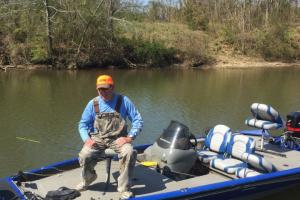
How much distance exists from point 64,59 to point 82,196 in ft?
79.7

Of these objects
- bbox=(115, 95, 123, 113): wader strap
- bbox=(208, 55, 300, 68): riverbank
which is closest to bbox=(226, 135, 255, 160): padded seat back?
bbox=(115, 95, 123, 113): wader strap

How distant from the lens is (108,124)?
6.25 m

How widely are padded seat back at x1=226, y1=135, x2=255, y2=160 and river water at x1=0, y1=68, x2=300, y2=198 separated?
3.90 meters

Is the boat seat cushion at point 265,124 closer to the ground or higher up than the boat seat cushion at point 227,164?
higher up

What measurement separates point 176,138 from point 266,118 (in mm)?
2606

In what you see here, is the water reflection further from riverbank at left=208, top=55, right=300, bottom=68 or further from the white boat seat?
riverbank at left=208, top=55, right=300, bottom=68

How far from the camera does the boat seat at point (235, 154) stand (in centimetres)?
727

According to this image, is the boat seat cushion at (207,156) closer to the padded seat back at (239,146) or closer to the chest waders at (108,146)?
the padded seat back at (239,146)

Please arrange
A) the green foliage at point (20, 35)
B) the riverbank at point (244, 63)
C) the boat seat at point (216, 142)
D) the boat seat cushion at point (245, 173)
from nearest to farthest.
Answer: the boat seat cushion at point (245, 173), the boat seat at point (216, 142), the green foliage at point (20, 35), the riverbank at point (244, 63)

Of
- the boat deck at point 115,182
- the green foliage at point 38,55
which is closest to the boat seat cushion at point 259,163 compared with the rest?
the boat deck at point 115,182

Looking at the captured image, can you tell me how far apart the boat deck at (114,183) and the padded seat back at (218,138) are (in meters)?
0.76

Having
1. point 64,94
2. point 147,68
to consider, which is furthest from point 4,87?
point 147,68

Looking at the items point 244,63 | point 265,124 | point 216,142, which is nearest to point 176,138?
point 216,142

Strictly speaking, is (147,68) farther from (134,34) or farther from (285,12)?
(285,12)
